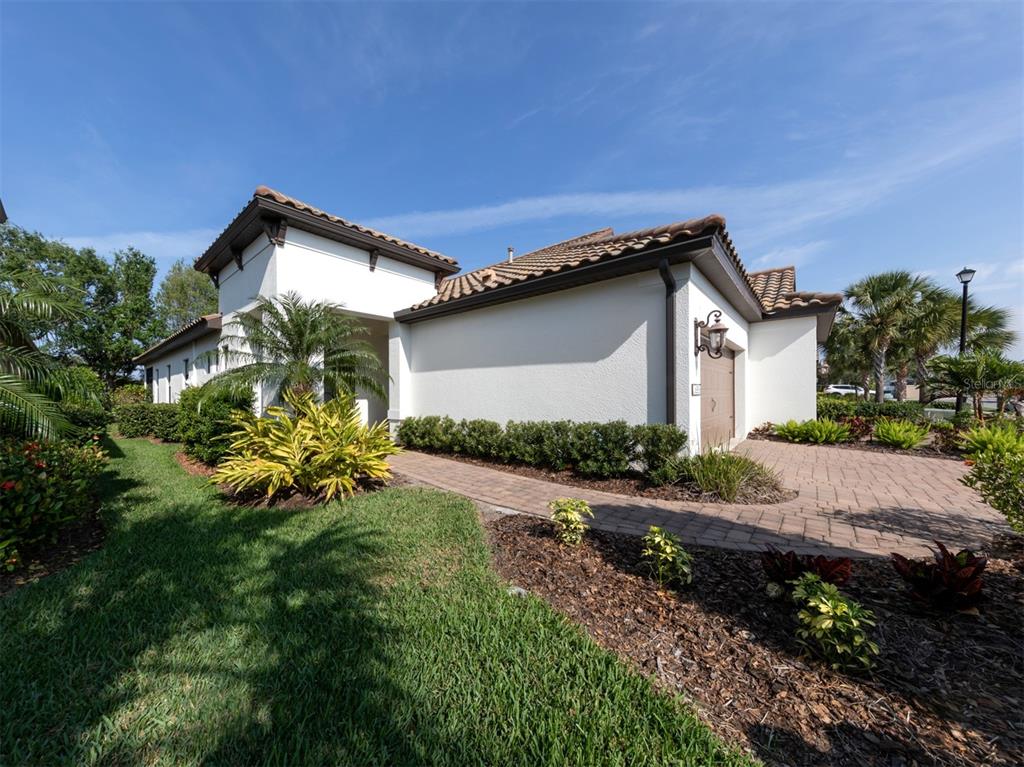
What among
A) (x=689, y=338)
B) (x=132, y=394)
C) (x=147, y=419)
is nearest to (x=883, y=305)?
(x=689, y=338)

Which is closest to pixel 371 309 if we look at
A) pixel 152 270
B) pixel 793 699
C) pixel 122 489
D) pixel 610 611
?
pixel 122 489

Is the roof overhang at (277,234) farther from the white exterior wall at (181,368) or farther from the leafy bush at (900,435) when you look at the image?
the leafy bush at (900,435)

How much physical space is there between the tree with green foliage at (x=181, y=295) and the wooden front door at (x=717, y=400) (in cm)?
3475

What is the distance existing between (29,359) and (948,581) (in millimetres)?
8370

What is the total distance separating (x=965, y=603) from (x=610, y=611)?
232 centimetres

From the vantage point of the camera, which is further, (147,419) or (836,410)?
(836,410)

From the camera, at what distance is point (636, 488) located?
5699mm

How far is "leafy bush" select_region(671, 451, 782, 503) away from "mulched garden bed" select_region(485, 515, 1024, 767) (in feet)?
5.98

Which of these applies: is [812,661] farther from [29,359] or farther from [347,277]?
[347,277]

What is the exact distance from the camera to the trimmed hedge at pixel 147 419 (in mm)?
11289

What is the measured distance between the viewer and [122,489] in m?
5.79

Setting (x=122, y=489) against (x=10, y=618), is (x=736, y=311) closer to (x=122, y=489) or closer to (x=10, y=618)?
(x=10, y=618)

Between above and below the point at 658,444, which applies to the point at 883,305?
above

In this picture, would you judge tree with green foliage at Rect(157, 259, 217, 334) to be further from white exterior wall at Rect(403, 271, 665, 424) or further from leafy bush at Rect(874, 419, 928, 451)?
leafy bush at Rect(874, 419, 928, 451)
